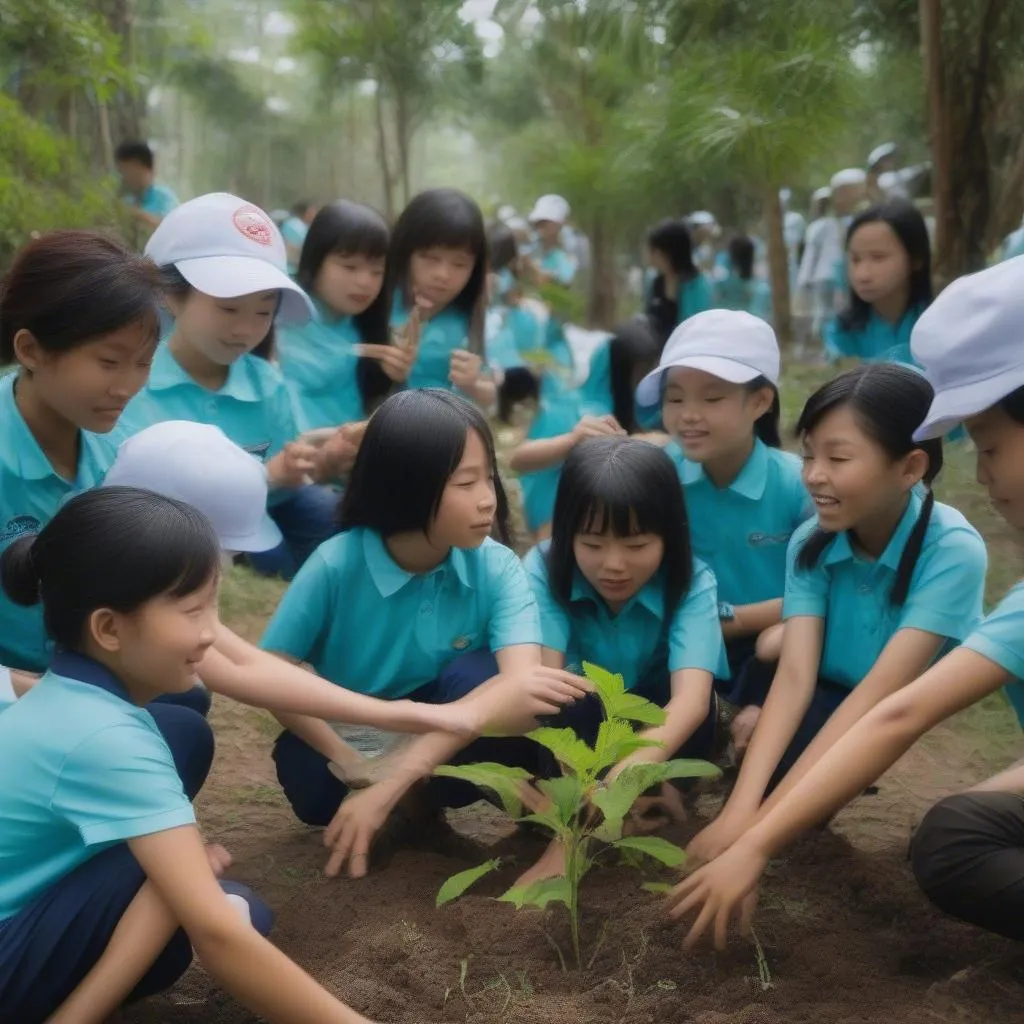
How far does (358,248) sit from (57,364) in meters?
1.85

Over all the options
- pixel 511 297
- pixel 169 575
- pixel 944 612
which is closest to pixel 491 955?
pixel 169 575

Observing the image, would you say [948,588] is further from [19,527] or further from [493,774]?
[19,527]

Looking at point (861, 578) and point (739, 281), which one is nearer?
point (861, 578)

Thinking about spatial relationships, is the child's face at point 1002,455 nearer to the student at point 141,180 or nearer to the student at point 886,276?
the student at point 886,276

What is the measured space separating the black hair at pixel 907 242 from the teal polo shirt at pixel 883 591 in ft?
6.83

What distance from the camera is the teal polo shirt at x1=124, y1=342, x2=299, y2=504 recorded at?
10.7ft

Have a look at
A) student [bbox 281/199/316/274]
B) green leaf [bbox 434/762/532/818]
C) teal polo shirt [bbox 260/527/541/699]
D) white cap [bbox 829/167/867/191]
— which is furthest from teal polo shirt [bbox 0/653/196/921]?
student [bbox 281/199/316/274]

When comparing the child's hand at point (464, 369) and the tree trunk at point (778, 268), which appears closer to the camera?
the child's hand at point (464, 369)

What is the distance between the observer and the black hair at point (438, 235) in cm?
407

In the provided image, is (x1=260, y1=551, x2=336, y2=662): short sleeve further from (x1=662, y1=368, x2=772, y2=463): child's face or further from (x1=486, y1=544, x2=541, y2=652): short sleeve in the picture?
(x1=662, y1=368, x2=772, y2=463): child's face

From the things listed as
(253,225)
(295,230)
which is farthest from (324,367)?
(295,230)

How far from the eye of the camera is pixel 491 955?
2.10 metres

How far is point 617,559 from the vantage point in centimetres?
255

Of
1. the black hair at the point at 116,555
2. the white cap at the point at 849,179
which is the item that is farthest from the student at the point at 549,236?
the black hair at the point at 116,555
